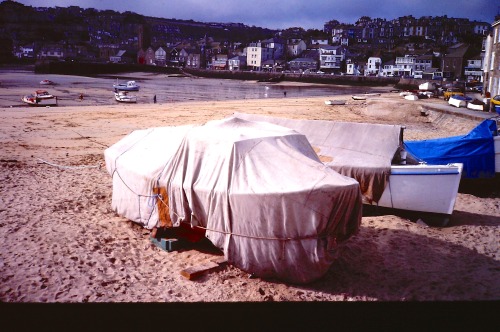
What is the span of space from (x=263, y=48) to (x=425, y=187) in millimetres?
123421

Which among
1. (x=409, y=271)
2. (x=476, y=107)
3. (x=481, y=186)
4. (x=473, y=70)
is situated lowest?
(x=409, y=271)

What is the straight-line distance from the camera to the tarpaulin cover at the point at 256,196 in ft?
18.2

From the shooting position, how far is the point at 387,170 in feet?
28.1

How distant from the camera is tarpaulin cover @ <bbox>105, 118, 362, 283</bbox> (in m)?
5.56

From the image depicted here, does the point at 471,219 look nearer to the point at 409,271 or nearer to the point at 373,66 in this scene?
the point at 409,271

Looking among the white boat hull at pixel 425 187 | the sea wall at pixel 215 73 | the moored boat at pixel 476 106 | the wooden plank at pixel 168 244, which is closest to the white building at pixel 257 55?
the sea wall at pixel 215 73

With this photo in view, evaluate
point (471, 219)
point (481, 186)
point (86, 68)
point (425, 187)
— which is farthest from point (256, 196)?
point (86, 68)

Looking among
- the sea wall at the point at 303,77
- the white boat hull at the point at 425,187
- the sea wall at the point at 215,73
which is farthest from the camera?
the sea wall at the point at 215,73

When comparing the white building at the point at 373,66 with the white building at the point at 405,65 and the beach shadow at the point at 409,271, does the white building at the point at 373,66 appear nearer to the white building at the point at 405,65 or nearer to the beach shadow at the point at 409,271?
the white building at the point at 405,65

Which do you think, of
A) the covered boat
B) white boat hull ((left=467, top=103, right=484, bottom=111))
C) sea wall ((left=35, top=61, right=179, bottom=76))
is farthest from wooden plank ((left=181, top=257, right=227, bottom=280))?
sea wall ((left=35, top=61, right=179, bottom=76))

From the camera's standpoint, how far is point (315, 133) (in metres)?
10.3

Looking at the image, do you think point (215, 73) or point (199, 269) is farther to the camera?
point (215, 73)

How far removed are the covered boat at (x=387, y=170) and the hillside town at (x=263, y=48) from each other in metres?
53.4

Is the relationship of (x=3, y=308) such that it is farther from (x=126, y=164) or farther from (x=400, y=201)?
(x=400, y=201)
